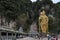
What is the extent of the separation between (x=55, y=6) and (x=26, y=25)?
1218 centimetres

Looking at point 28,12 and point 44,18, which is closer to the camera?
point 44,18

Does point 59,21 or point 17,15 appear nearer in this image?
point 17,15

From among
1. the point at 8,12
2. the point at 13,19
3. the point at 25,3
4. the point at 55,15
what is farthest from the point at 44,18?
the point at 55,15

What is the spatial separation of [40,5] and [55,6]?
4684mm

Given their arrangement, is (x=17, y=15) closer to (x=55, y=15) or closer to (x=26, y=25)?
(x=26, y=25)

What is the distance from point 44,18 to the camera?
102 feet

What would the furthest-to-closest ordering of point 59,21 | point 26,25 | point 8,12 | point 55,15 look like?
point 55,15, point 59,21, point 26,25, point 8,12

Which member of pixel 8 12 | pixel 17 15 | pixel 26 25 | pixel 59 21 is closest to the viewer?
pixel 8 12

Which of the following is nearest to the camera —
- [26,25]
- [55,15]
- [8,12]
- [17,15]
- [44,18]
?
[44,18]

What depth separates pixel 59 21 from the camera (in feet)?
178

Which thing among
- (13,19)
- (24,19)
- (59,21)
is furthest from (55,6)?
(13,19)

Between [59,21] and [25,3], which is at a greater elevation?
[25,3]

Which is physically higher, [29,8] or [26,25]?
[29,8]

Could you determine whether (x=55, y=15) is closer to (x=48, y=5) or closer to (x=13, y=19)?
(x=48, y=5)
